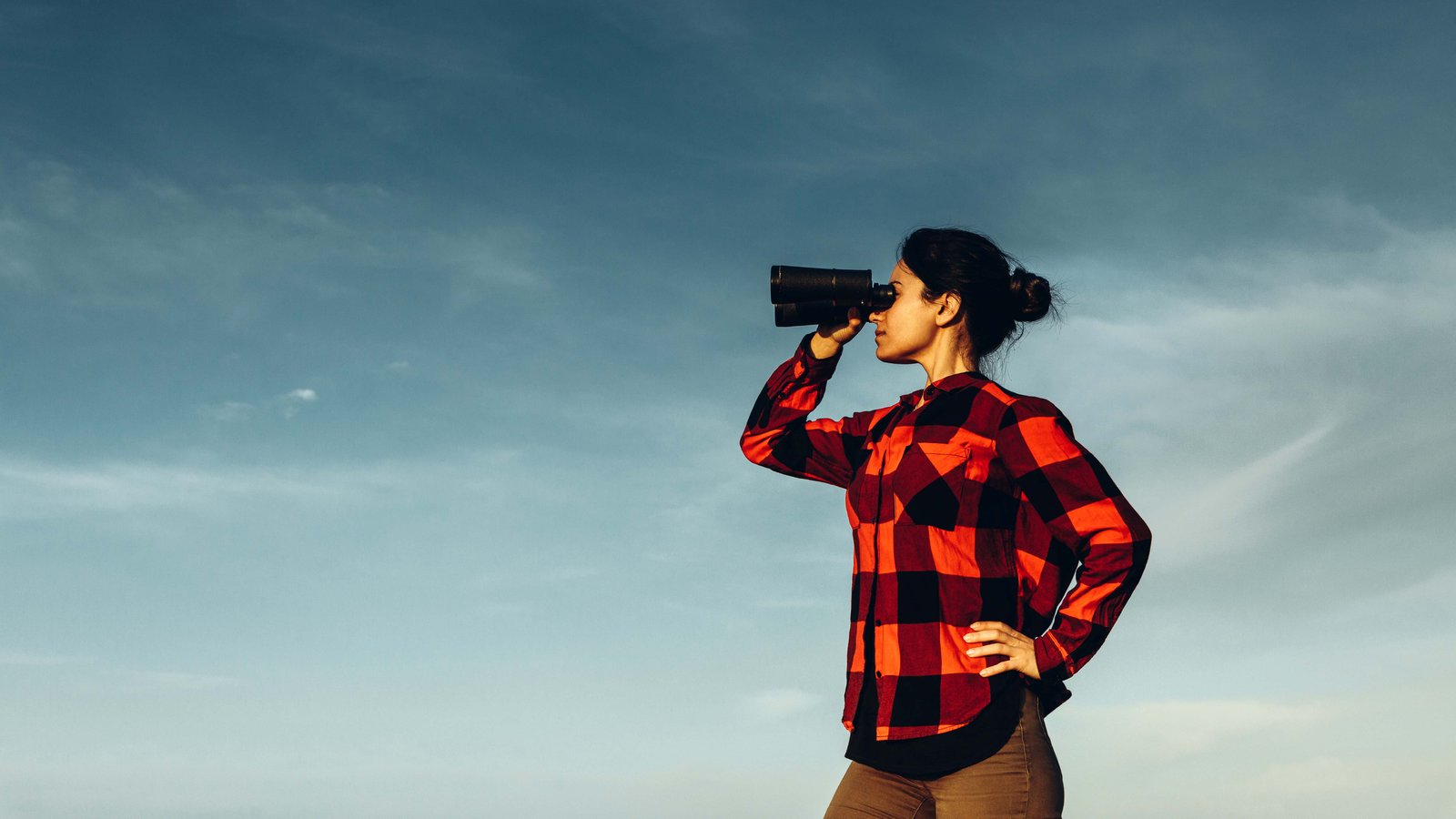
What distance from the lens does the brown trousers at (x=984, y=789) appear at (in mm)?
3205

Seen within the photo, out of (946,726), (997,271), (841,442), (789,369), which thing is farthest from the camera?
(789,369)

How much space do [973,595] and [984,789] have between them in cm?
48

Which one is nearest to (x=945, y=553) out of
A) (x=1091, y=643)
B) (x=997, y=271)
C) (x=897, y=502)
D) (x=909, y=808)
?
(x=897, y=502)

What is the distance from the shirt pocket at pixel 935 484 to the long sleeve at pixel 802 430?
0.63m

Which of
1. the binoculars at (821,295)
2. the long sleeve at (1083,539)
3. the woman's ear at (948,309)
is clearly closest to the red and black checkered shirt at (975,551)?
the long sleeve at (1083,539)

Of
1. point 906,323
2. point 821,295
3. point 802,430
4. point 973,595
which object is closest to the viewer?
point 973,595

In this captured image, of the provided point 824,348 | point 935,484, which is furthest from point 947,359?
point 824,348

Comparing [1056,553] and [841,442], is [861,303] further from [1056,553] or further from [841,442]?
[1056,553]

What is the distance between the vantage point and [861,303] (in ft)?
13.2

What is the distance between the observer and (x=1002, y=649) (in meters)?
3.31

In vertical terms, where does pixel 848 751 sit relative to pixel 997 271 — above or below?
below

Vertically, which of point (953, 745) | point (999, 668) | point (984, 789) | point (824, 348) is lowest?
point (984, 789)

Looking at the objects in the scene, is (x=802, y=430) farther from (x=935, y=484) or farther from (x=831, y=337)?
(x=935, y=484)

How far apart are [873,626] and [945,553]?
0.96ft
